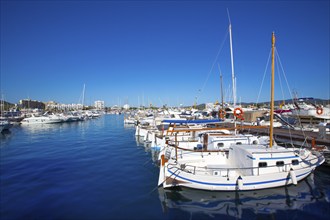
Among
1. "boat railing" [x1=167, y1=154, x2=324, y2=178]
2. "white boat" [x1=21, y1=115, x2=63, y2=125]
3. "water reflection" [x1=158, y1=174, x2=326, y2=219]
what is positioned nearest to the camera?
"water reflection" [x1=158, y1=174, x2=326, y2=219]

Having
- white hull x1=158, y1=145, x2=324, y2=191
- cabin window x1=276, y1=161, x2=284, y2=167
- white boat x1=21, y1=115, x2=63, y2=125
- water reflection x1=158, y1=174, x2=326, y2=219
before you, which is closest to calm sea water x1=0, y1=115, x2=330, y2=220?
water reflection x1=158, y1=174, x2=326, y2=219

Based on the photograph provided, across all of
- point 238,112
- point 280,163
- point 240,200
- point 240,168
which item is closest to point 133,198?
point 240,200

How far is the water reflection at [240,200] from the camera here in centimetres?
1105

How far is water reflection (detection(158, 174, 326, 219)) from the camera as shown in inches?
435

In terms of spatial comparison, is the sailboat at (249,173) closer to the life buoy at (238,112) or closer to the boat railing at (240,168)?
the boat railing at (240,168)

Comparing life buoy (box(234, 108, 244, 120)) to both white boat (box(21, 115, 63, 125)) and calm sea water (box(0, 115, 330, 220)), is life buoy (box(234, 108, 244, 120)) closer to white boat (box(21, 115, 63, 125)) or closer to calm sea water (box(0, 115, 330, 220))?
calm sea water (box(0, 115, 330, 220))

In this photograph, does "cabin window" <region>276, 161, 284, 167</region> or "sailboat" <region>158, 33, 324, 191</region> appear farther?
"cabin window" <region>276, 161, 284, 167</region>

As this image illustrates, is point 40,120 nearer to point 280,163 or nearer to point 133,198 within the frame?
point 133,198

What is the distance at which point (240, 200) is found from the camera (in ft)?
39.4

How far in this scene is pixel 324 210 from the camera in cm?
1081

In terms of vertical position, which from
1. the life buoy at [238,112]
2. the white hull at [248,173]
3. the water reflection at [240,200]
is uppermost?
the life buoy at [238,112]

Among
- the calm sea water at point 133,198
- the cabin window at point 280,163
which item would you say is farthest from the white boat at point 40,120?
the cabin window at point 280,163

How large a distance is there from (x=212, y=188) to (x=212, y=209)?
193 centimetres

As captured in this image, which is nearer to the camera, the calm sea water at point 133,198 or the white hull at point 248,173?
the calm sea water at point 133,198
